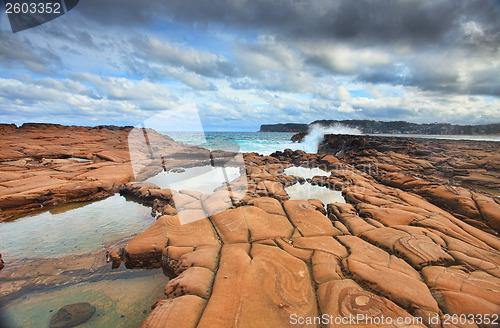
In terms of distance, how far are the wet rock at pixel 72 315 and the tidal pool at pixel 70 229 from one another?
5.92 feet

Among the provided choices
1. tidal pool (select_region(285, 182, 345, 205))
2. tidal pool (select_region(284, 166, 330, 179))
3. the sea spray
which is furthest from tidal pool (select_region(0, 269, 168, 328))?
the sea spray

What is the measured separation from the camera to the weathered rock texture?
2.65 metres

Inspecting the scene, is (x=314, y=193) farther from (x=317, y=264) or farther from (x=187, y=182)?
(x=187, y=182)

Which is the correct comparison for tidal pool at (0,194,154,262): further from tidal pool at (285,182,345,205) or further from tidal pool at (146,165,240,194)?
tidal pool at (285,182,345,205)

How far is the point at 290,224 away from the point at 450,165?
60.8ft

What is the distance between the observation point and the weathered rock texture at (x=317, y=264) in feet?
8.70

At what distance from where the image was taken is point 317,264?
3.59 meters

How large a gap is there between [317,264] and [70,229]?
689 centimetres

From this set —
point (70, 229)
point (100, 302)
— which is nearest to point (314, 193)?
point (100, 302)

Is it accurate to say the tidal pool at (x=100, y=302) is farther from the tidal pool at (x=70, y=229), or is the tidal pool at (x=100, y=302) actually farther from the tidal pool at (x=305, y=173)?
the tidal pool at (x=305, y=173)

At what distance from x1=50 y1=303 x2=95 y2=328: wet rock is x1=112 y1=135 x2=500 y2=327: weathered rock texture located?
1085mm

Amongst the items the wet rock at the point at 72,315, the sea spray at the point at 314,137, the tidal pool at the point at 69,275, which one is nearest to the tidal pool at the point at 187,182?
the tidal pool at the point at 69,275

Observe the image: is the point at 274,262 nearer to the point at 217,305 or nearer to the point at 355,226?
the point at 217,305

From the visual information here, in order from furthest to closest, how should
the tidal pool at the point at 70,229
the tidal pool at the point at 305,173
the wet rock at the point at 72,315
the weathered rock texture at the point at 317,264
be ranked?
1. the tidal pool at the point at 305,173
2. the tidal pool at the point at 70,229
3. the wet rock at the point at 72,315
4. the weathered rock texture at the point at 317,264
